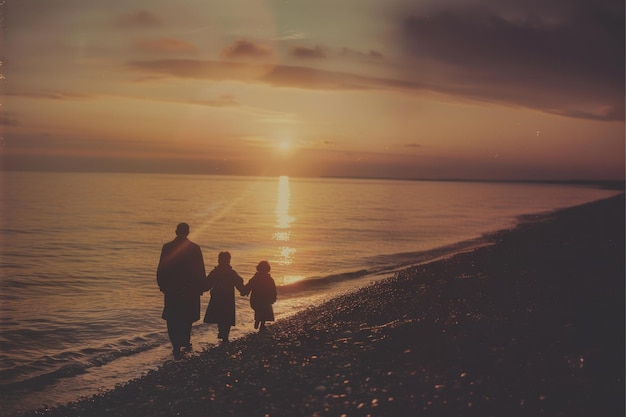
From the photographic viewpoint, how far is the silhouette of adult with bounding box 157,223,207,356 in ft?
37.4

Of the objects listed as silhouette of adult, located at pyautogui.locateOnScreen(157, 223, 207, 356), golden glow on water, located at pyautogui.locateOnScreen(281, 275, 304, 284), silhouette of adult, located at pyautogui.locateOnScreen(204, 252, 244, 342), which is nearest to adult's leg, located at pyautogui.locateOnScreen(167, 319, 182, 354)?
silhouette of adult, located at pyautogui.locateOnScreen(157, 223, 207, 356)

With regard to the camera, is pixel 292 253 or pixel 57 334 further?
pixel 292 253

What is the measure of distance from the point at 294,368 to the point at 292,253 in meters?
29.5

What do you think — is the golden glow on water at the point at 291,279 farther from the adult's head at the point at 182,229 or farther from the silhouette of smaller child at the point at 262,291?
the adult's head at the point at 182,229

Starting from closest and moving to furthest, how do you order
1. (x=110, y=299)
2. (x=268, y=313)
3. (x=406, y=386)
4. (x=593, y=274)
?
(x=406, y=386) < (x=268, y=313) < (x=593, y=274) < (x=110, y=299)

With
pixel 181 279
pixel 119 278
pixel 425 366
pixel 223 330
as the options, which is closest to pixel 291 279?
pixel 119 278

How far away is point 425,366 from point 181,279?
5.58 meters

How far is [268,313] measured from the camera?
45.9ft

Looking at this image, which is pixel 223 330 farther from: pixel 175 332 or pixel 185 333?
pixel 175 332

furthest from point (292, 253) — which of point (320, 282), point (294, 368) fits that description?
point (294, 368)

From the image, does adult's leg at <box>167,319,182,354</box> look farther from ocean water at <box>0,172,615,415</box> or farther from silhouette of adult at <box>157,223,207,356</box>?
ocean water at <box>0,172,615,415</box>

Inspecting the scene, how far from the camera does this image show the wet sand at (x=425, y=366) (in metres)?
7.48

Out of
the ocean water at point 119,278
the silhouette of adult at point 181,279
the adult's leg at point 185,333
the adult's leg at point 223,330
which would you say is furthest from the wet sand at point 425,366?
the ocean water at point 119,278

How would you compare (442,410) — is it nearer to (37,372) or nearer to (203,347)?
(203,347)
